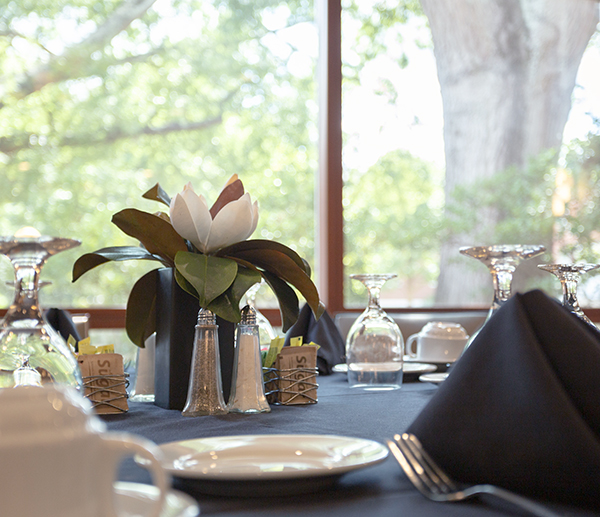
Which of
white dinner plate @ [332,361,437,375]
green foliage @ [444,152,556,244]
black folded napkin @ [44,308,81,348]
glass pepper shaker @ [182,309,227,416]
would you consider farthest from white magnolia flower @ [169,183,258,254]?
green foliage @ [444,152,556,244]

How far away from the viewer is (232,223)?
80 centimetres

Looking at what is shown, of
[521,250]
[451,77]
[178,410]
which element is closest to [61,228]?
[451,77]

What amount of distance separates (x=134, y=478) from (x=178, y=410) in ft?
1.20

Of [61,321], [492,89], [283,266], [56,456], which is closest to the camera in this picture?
[56,456]

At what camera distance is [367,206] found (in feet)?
10.3

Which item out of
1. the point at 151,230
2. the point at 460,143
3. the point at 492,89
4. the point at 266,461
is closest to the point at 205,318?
the point at 151,230

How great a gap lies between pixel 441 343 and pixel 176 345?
726 millimetres

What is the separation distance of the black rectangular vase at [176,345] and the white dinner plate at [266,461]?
0.33 metres

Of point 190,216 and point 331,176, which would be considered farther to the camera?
point 331,176

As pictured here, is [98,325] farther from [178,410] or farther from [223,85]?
[178,410]

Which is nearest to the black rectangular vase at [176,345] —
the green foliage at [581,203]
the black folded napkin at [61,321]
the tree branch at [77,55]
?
the black folded napkin at [61,321]

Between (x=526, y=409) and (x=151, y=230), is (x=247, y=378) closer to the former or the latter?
(x=151, y=230)

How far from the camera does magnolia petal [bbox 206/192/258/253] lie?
79 centimetres

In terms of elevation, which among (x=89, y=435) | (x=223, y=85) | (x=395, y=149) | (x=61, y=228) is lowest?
(x=89, y=435)
